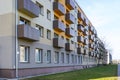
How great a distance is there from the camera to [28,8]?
71.0 feet

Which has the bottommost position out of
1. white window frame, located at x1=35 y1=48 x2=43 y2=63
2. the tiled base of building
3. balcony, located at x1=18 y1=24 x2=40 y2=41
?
the tiled base of building

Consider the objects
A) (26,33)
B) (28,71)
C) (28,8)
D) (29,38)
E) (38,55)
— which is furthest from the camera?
(38,55)

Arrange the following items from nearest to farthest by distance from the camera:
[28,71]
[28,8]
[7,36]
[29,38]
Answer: [7,36] → [28,8] → [29,38] → [28,71]

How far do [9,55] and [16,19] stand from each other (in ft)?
11.1

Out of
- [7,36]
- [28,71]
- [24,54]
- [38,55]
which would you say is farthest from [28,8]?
[38,55]

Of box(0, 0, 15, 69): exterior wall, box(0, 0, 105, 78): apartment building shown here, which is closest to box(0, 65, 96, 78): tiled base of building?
box(0, 0, 105, 78): apartment building

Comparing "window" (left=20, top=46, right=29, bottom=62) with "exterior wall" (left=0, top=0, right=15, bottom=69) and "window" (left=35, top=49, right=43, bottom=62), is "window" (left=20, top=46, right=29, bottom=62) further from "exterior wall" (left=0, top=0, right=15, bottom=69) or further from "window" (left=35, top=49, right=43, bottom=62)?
"window" (left=35, top=49, right=43, bottom=62)

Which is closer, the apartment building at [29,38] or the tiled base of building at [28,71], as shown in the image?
the tiled base of building at [28,71]

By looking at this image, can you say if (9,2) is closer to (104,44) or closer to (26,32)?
(26,32)

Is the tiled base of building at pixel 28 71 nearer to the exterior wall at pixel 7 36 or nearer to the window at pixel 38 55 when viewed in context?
the exterior wall at pixel 7 36

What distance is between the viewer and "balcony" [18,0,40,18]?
20.9 m

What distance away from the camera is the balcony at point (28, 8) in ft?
68.7

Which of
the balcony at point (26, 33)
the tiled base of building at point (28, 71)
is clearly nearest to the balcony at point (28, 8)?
the balcony at point (26, 33)

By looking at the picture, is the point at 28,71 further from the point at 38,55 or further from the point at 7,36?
the point at 7,36
